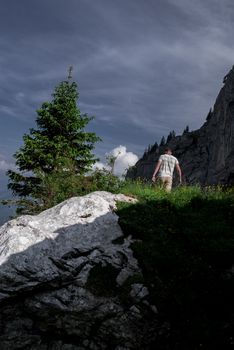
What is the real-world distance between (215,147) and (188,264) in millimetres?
75279

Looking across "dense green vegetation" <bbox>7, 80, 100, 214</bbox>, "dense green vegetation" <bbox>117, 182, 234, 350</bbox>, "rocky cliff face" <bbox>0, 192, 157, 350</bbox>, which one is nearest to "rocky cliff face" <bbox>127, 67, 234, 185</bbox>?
"dense green vegetation" <bbox>7, 80, 100, 214</bbox>

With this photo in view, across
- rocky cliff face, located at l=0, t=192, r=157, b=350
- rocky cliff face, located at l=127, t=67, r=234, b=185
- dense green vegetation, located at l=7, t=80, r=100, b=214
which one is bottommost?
rocky cliff face, located at l=0, t=192, r=157, b=350

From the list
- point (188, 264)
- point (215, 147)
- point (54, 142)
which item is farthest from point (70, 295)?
point (215, 147)

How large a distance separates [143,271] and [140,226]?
1637mm

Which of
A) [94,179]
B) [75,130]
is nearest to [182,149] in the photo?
[75,130]

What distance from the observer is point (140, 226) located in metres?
11.9

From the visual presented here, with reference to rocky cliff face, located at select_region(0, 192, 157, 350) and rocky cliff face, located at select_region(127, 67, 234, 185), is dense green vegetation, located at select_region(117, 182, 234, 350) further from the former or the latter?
rocky cliff face, located at select_region(127, 67, 234, 185)

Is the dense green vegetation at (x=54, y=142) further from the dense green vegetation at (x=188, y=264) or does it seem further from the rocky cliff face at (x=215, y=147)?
the rocky cliff face at (x=215, y=147)

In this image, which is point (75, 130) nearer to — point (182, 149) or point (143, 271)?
point (143, 271)

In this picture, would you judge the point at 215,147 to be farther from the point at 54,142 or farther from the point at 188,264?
the point at 188,264

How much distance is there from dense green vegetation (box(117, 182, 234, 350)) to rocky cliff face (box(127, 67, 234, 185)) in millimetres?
28150

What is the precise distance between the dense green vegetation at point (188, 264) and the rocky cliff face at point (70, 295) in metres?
0.43

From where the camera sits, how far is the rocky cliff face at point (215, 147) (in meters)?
71.8

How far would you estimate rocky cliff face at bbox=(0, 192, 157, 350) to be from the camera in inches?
381
